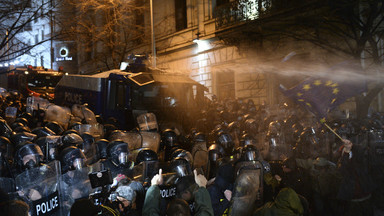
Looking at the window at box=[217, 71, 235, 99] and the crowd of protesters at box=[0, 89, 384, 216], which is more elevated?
the window at box=[217, 71, 235, 99]

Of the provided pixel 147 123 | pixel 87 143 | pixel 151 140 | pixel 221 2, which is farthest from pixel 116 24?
pixel 87 143

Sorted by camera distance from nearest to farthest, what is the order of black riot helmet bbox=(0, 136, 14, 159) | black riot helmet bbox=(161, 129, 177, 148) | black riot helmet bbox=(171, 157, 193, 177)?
black riot helmet bbox=(171, 157, 193, 177) → black riot helmet bbox=(0, 136, 14, 159) → black riot helmet bbox=(161, 129, 177, 148)

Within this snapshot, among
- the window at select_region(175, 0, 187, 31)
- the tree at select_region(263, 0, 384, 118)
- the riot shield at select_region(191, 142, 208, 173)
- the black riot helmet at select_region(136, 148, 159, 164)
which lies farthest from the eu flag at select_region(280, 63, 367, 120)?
the window at select_region(175, 0, 187, 31)

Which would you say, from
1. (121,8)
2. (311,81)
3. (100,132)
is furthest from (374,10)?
(121,8)

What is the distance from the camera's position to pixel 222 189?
5215 mm

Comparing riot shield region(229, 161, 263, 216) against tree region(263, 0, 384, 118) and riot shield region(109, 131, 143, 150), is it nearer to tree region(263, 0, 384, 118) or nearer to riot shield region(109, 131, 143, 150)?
riot shield region(109, 131, 143, 150)

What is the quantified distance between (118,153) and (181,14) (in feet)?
60.1

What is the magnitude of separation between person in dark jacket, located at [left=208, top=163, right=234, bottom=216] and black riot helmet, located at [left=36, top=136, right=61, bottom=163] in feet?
8.41

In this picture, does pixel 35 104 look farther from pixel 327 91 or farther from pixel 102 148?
pixel 327 91

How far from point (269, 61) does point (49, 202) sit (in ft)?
45.8

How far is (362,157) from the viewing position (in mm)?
6293

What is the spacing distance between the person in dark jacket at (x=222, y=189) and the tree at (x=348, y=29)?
8.37 m

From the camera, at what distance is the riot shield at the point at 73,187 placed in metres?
4.51

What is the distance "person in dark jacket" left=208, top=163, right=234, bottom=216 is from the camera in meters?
5.08
